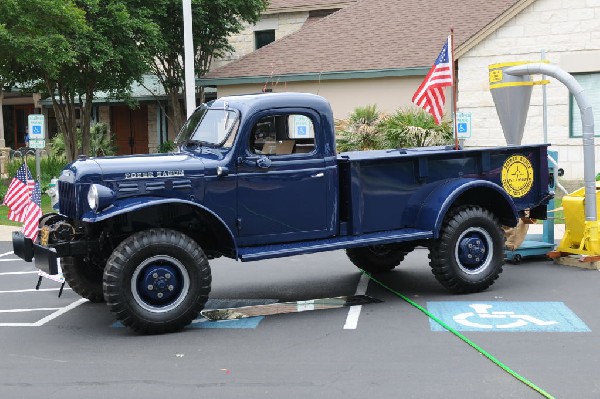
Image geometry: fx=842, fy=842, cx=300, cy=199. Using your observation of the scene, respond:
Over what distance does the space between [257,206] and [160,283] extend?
130 centimetres

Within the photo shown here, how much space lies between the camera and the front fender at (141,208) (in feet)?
25.5

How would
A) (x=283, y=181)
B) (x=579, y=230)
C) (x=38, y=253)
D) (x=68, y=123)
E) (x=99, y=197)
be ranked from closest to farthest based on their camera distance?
(x=99, y=197) → (x=38, y=253) → (x=283, y=181) → (x=579, y=230) → (x=68, y=123)

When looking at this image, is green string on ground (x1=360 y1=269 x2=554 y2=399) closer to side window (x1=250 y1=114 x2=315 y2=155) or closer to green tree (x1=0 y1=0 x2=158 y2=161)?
side window (x1=250 y1=114 x2=315 y2=155)

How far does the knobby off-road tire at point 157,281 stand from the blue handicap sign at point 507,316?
2340mm

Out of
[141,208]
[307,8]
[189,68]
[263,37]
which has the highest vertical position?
[307,8]

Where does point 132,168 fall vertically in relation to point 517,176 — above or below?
above

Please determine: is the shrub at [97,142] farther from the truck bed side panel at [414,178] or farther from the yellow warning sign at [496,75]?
the truck bed side panel at [414,178]

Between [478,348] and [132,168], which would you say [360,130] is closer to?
[132,168]

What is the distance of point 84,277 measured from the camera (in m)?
9.41

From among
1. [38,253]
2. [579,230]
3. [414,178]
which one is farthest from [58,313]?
[579,230]

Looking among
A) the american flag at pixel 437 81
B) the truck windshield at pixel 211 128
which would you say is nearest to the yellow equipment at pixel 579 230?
the american flag at pixel 437 81

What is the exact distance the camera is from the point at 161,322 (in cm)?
798

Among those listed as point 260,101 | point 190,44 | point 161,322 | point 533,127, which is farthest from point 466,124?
point 161,322

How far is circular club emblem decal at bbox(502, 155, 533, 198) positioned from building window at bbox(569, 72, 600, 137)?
10094 millimetres
